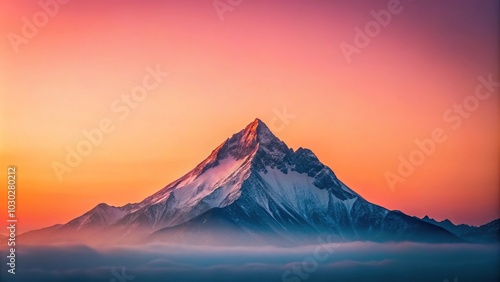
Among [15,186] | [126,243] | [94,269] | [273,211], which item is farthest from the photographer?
[273,211]

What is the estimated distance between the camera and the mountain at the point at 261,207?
110 meters

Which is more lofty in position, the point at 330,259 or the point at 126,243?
the point at 126,243

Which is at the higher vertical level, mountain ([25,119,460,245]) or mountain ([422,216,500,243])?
mountain ([25,119,460,245])

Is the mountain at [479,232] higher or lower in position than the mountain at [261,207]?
lower

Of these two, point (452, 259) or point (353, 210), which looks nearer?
point (452, 259)

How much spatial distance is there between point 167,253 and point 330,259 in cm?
1983

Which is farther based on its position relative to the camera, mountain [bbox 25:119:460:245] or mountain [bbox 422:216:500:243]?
mountain [bbox 25:119:460:245]

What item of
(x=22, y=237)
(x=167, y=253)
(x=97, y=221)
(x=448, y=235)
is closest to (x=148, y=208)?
(x=167, y=253)

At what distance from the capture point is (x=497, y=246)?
7712 cm

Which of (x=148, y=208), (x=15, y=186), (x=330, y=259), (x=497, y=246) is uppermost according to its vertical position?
(x=148, y=208)

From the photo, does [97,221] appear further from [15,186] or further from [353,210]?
[353,210]

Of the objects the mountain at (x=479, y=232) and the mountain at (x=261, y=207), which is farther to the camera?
the mountain at (x=261, y=207)

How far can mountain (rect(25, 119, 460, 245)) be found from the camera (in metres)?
110

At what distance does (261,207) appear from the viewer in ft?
464
